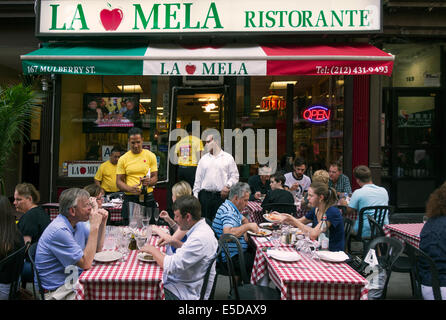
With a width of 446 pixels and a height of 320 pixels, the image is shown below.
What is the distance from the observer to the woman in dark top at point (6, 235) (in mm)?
3244

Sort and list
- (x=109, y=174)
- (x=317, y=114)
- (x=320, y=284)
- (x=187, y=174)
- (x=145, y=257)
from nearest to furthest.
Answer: (x=320, y=284) < (x=145, y=257) < (x=109, y=174) < (x=187, y=174) < (x=317, y=114)

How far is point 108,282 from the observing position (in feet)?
9.94

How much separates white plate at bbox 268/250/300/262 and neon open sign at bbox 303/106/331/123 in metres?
5.48

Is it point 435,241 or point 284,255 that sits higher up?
point 435,241

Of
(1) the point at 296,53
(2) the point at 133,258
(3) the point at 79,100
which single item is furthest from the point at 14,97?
(1) the point at 296,53

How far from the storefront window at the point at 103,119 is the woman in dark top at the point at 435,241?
5.88 meters

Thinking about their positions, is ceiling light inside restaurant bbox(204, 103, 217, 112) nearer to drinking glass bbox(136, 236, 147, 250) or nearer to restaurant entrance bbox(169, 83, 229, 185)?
restaurant entrance bbox(169, 83, 229, 185)

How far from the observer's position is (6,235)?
10.7 feet

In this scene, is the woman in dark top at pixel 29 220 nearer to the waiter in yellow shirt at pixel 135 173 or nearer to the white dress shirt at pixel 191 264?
the white dress shirt at pixel 191 264

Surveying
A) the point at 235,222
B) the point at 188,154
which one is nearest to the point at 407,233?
the point at 235,222

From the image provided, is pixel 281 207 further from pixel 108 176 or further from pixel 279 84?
pixel 279 84

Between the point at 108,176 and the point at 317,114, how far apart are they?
4.76 metres

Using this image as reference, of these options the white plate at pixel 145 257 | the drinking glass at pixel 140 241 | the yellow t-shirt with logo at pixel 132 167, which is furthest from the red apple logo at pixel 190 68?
the white plate at pixel 145 257

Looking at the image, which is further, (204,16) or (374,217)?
(204,16)
